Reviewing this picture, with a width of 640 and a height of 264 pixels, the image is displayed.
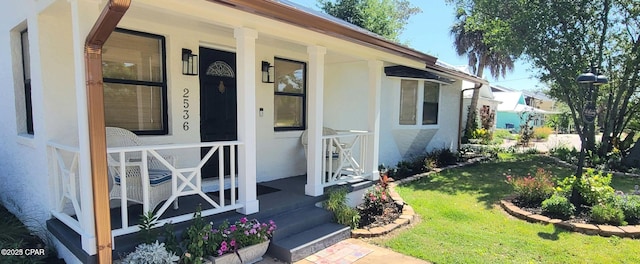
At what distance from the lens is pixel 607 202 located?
489 centimetres

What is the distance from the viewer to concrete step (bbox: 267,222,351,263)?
368cm

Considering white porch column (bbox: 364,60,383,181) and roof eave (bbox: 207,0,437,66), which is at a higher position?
roof eave (bbox: 207,0,437,66)

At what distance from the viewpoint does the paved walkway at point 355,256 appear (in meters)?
3.71

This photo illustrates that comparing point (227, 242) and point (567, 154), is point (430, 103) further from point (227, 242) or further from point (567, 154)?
point (227, 242)

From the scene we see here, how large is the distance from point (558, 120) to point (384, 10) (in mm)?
16595

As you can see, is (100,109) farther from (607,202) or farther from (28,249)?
(607,202)

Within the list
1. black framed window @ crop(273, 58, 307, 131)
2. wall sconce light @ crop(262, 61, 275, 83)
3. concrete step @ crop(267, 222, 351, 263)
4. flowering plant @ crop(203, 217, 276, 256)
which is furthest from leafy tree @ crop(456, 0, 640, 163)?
flowering plant @ crop(203, 217, 276, 256)

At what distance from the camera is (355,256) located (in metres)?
3.86

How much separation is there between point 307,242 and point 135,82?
9.69 feet

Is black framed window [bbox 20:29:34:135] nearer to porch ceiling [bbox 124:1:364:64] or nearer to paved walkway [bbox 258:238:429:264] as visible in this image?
porch ceiling [bbox 124:1:364:64]

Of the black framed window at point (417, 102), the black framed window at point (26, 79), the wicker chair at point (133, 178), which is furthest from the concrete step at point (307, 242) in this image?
the black framed window at point (417, 102)

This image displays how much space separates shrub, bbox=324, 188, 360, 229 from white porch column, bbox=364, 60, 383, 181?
4.10 feet

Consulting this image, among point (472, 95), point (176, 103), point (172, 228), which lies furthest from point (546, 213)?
point (472, 95)

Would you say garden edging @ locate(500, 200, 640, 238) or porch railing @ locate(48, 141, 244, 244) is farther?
garden edging @ locate(500, 200, 640, 238)
